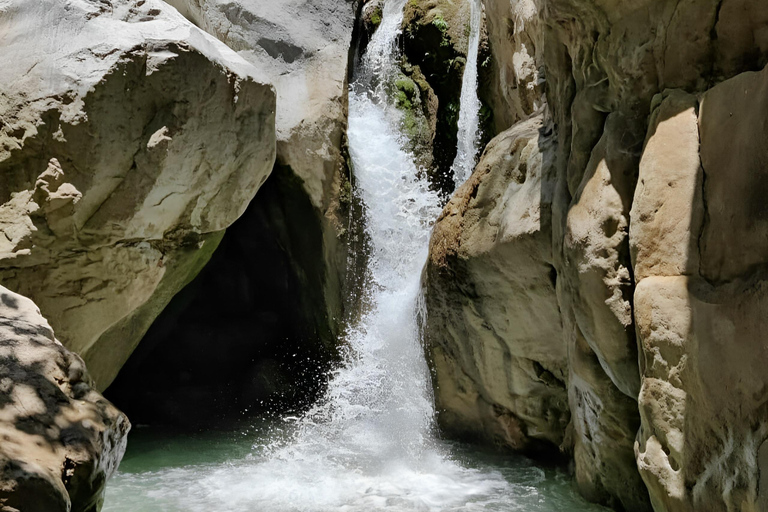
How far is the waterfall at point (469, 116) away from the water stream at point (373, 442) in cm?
70

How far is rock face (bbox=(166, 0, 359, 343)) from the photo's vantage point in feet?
30.6

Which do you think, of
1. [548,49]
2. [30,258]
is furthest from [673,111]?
[30,258]

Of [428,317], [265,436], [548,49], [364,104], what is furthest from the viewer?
[364,104]

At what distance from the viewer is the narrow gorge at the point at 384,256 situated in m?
3.47

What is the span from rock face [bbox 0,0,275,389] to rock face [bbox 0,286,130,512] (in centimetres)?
284

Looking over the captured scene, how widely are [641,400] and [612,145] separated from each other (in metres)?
1.68

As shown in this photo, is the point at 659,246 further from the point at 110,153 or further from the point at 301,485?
the point at 110,153

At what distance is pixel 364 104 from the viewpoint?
1134 centimetres

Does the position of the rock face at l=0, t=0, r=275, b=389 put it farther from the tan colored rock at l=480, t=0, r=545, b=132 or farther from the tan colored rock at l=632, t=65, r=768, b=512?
A: the tan colored rock at l=632, t=65, r=768, b=512

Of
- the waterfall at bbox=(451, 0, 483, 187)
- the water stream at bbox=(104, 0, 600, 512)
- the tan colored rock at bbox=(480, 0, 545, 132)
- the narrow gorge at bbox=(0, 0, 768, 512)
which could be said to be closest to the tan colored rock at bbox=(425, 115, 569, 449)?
the narrow gorge at bbox=(0, 0, 768, 512)

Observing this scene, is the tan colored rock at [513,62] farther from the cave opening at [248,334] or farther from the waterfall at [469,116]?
the cave opening at [248,334]

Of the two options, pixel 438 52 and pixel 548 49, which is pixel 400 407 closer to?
pixel 548 49

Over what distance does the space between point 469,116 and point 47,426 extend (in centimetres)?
910

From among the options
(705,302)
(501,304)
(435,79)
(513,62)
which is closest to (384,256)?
(513,62)
